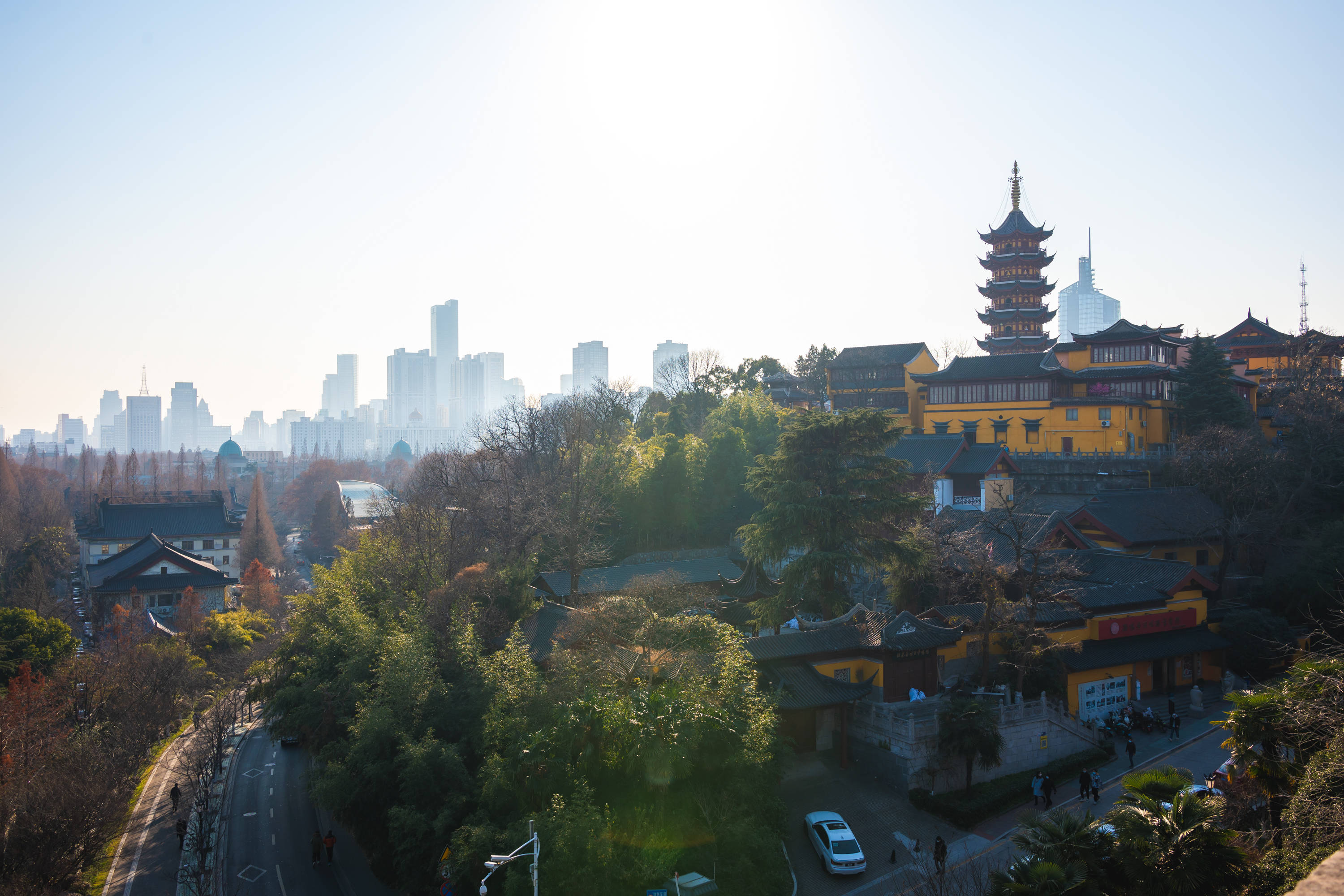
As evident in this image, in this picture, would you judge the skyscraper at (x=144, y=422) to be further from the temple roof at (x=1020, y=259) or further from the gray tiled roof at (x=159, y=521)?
the temple roof at (x=1020, y=259)

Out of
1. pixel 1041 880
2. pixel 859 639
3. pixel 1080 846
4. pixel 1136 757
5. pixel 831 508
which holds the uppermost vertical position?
pixel 831 508

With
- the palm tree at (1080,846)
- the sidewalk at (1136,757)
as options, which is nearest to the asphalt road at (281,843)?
the sidewalk at (1136,757)

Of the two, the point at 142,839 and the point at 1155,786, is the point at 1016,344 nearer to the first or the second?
the point at 1155,786

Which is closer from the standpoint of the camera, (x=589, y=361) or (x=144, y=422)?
(x=589, y=361)

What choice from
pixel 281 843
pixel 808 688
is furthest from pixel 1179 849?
pixel 281 843

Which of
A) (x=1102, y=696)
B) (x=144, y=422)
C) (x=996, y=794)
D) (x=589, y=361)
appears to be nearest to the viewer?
(x=996, y=794)

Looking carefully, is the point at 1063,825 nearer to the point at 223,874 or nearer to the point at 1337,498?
the point at 223,874
